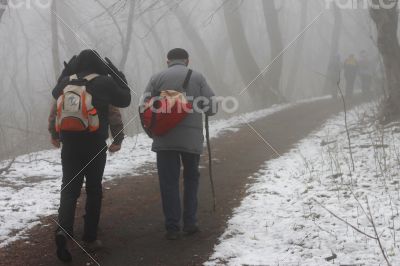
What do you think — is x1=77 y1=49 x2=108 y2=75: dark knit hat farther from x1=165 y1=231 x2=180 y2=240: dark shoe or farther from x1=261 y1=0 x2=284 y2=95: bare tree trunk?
x1=261 y1=0 x2=284 y2=95: bare tree trunk

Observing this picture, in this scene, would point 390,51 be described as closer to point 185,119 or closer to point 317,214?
point 317,214

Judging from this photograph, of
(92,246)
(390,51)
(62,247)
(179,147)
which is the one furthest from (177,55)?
(390,51)

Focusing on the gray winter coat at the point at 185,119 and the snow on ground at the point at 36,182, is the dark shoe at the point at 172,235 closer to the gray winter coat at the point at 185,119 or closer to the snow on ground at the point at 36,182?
the gray winter coat at the point at 185,119

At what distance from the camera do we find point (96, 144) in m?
4.60

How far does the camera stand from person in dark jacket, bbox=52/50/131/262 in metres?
4.56

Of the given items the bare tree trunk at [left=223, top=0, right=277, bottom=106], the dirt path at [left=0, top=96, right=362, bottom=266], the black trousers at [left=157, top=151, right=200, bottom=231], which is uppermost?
the bare tree trunk at [left=223, top=0, right=277, bottom=106]

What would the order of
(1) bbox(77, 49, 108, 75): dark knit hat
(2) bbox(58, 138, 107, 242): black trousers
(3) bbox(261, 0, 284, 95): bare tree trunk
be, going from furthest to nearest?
(3) bbox(261, 0, 284, 95): bare tree trunk, (1) bbox(77, 49, 108, 75): dark knit hat, (2) bbox(58, 138, 107, 242): black trousers

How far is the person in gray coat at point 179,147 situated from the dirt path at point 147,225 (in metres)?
0.28

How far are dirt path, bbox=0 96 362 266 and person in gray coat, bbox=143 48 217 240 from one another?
28 cm

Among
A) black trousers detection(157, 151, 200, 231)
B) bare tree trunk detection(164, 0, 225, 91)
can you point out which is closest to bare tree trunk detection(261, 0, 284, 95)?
bare tree trunk detection(164, 0, 225, 91)

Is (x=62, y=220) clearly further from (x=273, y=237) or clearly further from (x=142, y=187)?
(x=142, y=187)

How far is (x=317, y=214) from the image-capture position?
5.76 meters

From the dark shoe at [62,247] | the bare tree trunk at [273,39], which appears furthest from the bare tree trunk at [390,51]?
the bare tree trunk at [273,39]

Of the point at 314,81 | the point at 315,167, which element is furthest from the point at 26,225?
the point at 314,81
